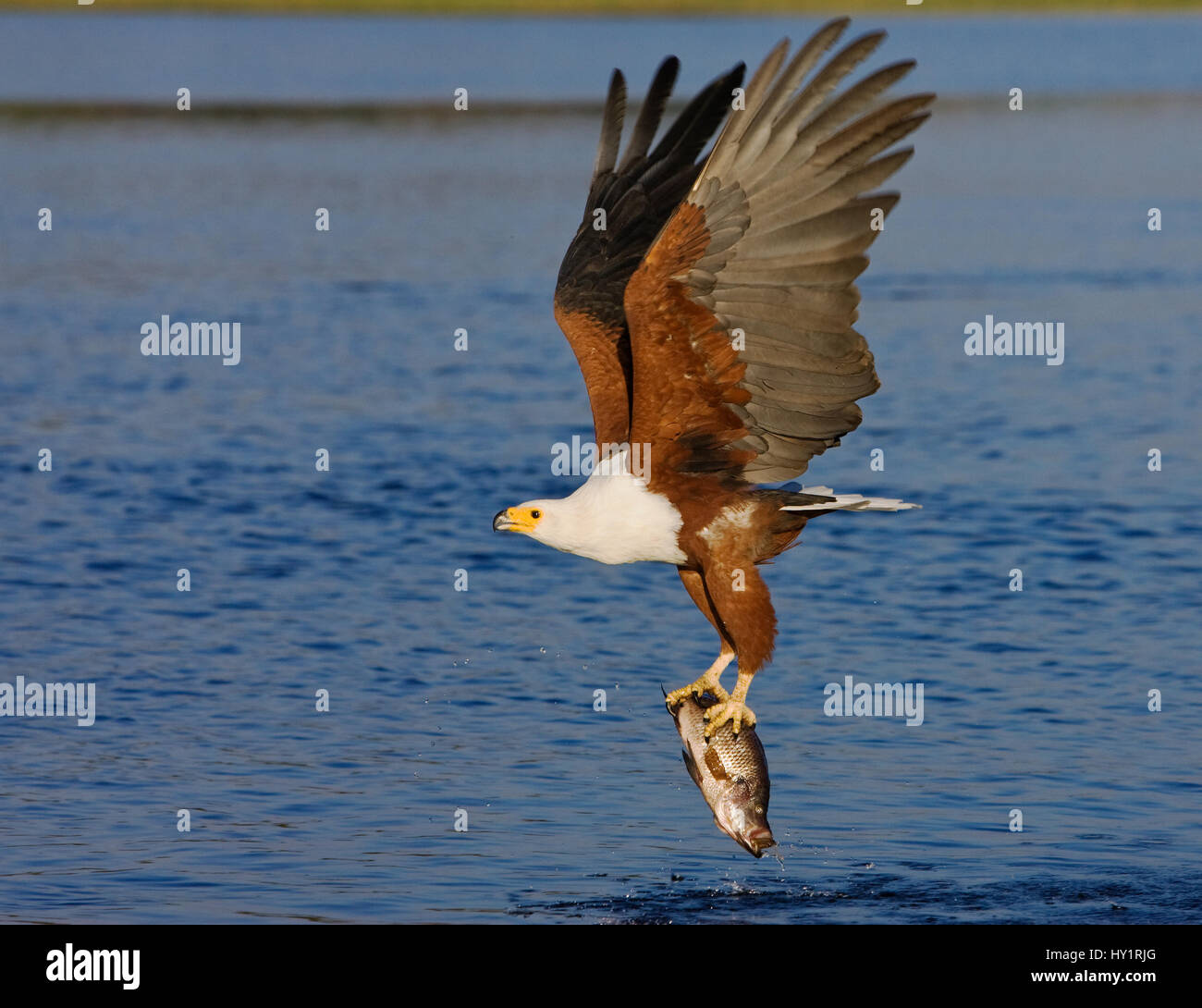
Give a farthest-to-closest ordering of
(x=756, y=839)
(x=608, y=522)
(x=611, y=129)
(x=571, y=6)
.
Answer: (x=571, y=6) < (x=611, y=129) < (x=608, y=522) < (x=756, y=839)

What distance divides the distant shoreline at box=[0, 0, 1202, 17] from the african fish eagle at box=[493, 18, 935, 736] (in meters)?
68.8

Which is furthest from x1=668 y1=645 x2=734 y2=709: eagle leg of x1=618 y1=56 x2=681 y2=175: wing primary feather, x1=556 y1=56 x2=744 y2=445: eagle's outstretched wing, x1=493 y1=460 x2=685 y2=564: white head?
x1=618 y1=56 x2=681 y2=175: wing primary feather

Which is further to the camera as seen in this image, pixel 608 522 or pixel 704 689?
pixel 704 689

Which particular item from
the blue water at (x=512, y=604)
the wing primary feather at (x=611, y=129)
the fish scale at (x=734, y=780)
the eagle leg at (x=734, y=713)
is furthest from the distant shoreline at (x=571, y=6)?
the fish scale at (x=734, y=780)

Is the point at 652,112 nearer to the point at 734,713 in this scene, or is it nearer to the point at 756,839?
the point at 734,713

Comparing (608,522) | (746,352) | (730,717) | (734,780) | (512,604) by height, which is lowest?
(734,780)

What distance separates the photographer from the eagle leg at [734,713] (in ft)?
25.6

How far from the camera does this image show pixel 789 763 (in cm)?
978

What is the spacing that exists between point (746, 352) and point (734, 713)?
1.44 metres

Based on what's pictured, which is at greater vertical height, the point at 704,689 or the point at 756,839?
the point at 704,689

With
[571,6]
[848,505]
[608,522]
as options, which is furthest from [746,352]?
[571,6]

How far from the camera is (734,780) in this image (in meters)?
7.64

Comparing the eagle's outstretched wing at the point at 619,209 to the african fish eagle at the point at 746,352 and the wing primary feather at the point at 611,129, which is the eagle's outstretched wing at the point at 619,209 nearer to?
the wing primary feather at the point at 611,129

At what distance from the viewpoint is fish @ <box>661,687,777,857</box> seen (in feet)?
25.0
